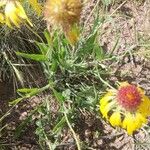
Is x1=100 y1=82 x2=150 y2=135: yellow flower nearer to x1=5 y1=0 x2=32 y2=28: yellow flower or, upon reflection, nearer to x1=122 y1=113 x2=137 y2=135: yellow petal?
x1=122 y1=113 x2=137 y2=135: yellow petal

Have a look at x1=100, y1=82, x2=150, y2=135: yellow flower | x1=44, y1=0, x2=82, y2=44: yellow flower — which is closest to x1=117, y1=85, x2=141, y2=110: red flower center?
x1=100, y1=82, x2=150, y2=135: yellow flower

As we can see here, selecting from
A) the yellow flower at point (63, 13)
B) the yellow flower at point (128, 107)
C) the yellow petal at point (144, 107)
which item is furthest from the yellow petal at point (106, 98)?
the yellow flower at point (63, 13)

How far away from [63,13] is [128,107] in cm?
44

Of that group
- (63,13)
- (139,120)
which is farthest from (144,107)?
(63,13)

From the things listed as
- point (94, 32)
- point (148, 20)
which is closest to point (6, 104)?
point (94, 32)

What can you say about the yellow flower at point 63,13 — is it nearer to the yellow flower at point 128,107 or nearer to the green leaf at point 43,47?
the yellow flower at point 128,107

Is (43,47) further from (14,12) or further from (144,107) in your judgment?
(144,107)

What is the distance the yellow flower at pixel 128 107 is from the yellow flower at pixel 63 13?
0.36 metres

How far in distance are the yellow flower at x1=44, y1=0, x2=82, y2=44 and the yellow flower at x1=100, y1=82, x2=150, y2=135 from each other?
1.17 ft

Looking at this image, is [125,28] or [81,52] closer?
[81,52]

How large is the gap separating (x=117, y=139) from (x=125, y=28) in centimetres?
57

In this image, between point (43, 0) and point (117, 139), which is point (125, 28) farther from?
point (117, 139)

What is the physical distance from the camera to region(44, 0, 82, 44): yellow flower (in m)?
1.24

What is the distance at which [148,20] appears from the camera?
216 cm
